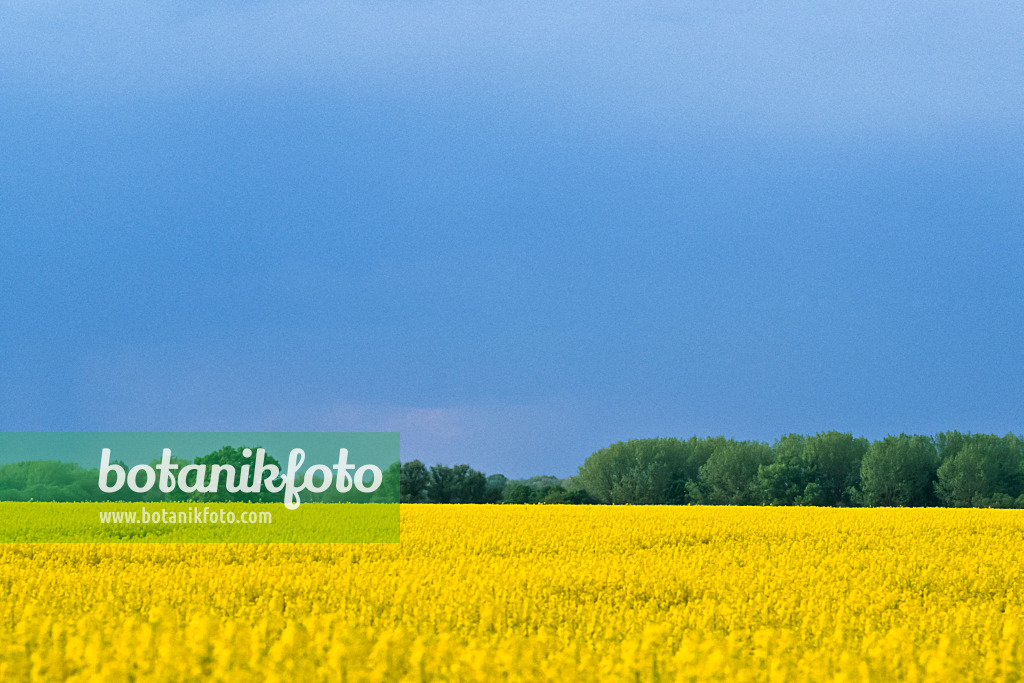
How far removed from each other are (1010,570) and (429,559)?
35.6 ft

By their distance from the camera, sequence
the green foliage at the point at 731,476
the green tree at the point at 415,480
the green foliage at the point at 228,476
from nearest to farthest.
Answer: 1. the green foliage at the point at 228,476
2. the green tree at the point at 415,480
3. the green foliage at the point at 731,476

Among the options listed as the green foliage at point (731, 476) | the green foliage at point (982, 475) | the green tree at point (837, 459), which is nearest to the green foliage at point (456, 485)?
the green foliage at point (731, 476)

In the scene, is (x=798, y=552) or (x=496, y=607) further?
(x=798, y=552)

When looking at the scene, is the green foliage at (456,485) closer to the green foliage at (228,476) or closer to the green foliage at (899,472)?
the green foliage at (228,476)

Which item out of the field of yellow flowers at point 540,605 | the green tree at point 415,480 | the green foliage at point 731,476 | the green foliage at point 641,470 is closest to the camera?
the field of yellow flowers at point 540,605

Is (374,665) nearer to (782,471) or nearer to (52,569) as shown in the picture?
(52,569)

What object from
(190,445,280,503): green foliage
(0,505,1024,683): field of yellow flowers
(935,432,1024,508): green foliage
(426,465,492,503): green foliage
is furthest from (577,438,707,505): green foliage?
(0,505,1024,683): field of yellow flowers

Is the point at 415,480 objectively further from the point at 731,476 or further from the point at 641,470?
the point at 731,476

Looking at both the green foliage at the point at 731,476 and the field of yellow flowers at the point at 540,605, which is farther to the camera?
the green foliage at the point at 731,476

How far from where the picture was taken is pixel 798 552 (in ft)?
57.8

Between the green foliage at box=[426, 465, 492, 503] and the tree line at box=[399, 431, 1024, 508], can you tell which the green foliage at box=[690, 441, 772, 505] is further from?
the green foliage at box=[426, 465, 492, 503]

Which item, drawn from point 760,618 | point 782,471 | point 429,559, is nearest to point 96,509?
point 429,559

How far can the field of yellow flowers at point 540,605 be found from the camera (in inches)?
245

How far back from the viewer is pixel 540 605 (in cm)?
1120
